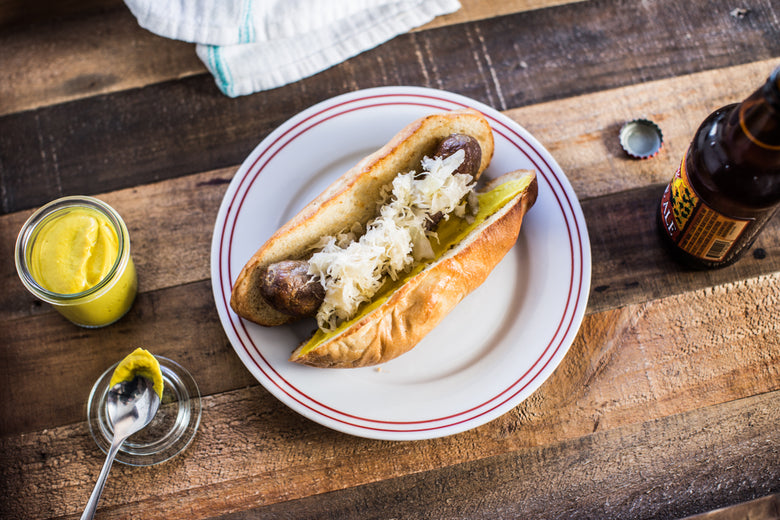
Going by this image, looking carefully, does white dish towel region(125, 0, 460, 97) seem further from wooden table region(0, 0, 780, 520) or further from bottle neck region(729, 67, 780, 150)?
bottle neck region(729, 67, 780, 150)

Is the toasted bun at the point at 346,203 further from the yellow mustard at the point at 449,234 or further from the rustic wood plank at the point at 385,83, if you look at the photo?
the rustic wood plank at the point at 385,83

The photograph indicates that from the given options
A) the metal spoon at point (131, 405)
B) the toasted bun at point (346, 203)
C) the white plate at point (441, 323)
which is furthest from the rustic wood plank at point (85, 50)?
the metal spoon at point (131, 405)

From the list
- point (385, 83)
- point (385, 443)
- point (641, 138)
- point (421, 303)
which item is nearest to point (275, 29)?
A: point (385, 83)

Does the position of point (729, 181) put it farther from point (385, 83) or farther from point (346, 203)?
point (385, 83)

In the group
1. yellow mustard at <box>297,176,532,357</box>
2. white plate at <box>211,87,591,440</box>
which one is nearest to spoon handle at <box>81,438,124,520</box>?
white plate at <box>211,87,591,440</box>

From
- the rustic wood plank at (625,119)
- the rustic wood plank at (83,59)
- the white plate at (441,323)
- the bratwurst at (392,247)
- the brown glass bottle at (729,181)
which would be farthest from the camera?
the rustic wood plank at (83,59)

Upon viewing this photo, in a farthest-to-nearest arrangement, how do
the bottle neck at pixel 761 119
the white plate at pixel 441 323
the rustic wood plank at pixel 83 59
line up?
the rustic wood plank at pixel 83 59, the white plate at pixel 441 323, the bottle neck at pixel 761 119
